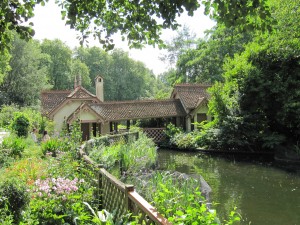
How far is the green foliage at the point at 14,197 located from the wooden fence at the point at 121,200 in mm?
1250

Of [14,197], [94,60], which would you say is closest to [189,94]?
[14,197]

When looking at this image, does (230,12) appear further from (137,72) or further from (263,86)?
(137,72)

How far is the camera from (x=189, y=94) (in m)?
30.6

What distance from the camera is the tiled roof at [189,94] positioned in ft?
97.8

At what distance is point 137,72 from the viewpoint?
69750mm

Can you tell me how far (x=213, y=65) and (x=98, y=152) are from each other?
24967 mm

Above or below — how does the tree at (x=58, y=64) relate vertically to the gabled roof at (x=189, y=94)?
above

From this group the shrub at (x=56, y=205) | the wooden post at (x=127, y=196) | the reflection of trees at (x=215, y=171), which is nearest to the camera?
the wooden post at (x=127, y=196)

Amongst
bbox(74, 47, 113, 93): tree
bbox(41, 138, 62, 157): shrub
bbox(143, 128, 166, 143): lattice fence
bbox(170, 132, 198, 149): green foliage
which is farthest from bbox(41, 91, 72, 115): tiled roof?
bbox(74, 47, 113, 93): tree

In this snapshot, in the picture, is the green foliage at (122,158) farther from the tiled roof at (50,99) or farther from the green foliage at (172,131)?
the tiled roof at (50,99)

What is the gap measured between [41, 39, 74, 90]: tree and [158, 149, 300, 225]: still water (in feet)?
139

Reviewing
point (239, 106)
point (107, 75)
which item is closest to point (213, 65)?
→ point (239, 106)

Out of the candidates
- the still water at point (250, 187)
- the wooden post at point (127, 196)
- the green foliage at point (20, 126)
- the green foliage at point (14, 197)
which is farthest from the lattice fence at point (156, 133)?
the wooden post at point (127, 196)

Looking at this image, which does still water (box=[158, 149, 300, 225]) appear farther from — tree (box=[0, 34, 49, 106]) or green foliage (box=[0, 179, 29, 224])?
tree (box=[0, 34, 49, 106])
